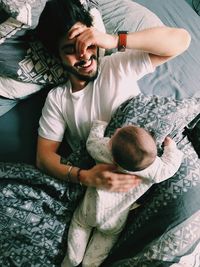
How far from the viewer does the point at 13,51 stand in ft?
4.72

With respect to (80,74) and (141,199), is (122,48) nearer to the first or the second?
(80,74)

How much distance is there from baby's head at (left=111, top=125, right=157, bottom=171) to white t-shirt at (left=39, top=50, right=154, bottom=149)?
0.27m

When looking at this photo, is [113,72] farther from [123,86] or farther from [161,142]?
[161,142]

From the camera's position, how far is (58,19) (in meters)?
1.30

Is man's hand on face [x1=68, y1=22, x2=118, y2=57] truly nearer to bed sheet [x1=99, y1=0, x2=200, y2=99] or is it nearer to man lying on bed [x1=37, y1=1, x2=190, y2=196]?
man lying on bed [x1=37, y1=1, x2=190, y2=196]

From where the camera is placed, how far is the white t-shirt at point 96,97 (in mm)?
1356

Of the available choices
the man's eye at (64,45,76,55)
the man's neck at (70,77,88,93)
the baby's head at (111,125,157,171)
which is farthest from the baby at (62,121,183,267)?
the man's eye at (64,45,76,55)

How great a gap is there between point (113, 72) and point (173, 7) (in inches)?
33.9

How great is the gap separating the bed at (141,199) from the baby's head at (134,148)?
0.14 metres

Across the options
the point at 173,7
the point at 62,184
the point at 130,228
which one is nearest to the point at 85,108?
the point at 62,184

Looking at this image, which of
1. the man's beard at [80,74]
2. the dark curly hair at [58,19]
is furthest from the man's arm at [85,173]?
the dark curly hair at [58,19]

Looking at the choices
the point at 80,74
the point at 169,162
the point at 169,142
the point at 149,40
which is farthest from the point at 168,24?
the point at 169,162

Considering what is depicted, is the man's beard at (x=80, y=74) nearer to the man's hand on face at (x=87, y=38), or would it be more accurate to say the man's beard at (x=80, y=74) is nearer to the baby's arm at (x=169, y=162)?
the man's hand on face at (x=87, y=38)

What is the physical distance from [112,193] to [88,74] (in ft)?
1.48
